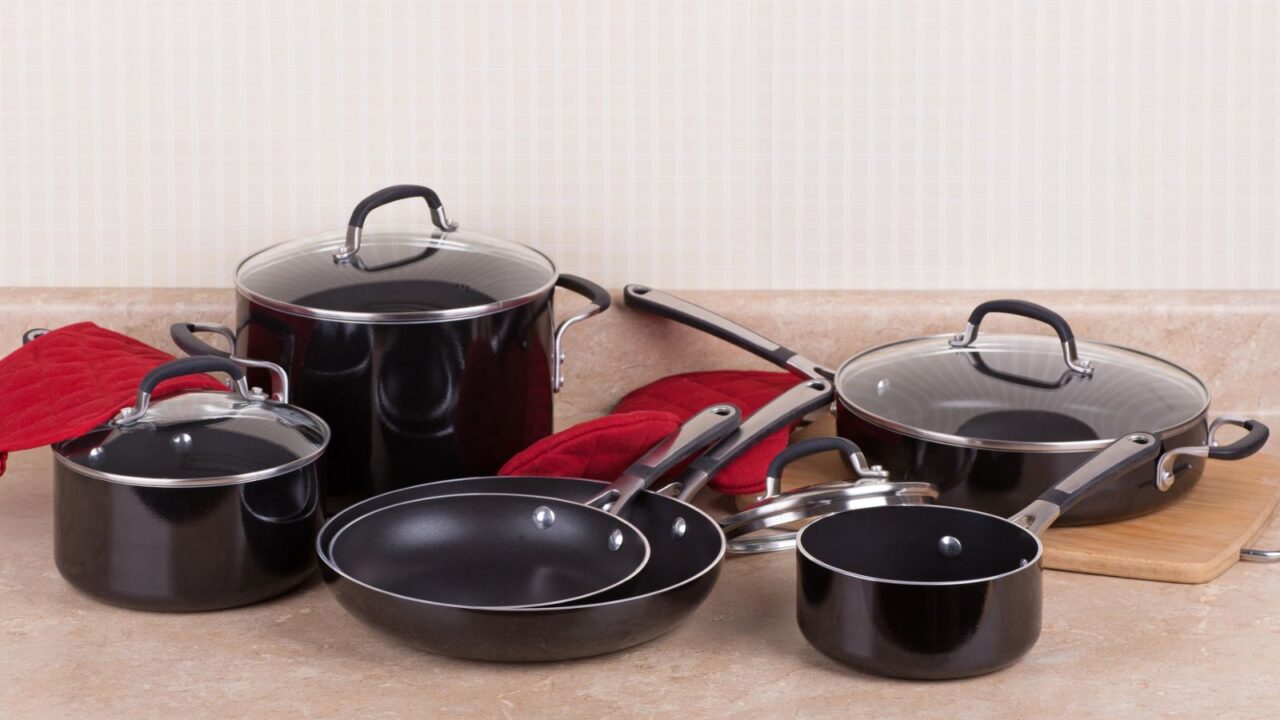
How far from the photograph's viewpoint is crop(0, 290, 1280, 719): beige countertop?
2.89 ft

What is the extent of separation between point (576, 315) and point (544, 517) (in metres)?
0.28

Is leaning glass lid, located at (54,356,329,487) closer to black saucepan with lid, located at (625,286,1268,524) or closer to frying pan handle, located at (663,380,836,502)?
frying pan handle, located at (663,380,836,502)

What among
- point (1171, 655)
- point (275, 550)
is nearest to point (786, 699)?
point (1171, 655)

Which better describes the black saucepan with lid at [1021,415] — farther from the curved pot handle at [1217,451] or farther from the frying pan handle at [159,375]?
the frying pan handle at [159,375]

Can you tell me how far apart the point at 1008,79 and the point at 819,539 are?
677 mm

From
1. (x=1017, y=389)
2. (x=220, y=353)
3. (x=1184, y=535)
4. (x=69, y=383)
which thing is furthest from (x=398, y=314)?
(x=1184, y=535)

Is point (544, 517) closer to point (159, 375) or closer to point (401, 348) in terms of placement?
point (401, 348)

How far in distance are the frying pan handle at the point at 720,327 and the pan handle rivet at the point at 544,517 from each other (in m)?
0.37

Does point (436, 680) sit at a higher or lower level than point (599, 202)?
lower

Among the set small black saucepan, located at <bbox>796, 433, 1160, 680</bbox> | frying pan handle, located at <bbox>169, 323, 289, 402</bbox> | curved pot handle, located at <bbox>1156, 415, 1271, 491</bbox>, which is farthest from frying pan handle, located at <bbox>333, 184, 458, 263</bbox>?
curved pot handle, located at <bbox>1156, 415, 1271, 491</bbox>

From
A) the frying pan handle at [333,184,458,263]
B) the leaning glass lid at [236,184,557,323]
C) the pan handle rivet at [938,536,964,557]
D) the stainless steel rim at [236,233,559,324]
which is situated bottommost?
the pan handle rivet at [938,536,964,557]

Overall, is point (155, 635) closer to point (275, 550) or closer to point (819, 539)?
point (275, 550)

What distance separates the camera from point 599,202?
1.50 meters

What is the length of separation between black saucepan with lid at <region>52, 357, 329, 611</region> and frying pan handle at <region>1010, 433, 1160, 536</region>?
507mm
